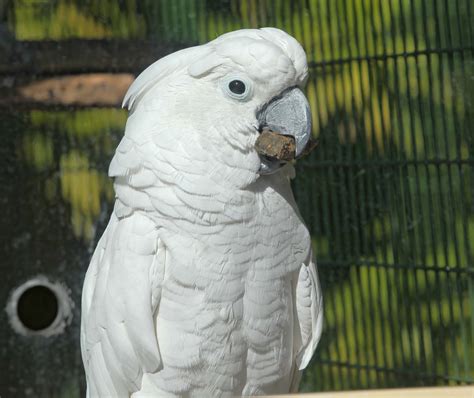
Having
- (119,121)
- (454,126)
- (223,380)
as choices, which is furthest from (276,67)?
(119,121)

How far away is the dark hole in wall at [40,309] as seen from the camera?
2.93m

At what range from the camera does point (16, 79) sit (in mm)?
2838

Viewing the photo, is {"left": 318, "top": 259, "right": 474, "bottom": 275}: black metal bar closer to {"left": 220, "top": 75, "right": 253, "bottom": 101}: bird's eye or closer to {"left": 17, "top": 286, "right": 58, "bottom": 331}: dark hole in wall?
{"left": 17, "top": 286, "right": 58, "bottom": 331}: dark hole in wall

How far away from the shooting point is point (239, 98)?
159cm

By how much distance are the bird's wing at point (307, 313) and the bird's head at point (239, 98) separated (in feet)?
1.02

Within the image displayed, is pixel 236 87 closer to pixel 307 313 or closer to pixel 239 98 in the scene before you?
pixel 239 98

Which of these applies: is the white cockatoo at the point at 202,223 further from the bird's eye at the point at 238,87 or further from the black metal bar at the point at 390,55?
the black metal bar at the point at 390,55

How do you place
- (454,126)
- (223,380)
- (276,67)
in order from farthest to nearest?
1. (454,126)
2. (223,380)
3. (276,67)

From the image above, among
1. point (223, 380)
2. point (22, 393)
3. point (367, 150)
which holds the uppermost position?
point (367, 150)

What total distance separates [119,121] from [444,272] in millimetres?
1333

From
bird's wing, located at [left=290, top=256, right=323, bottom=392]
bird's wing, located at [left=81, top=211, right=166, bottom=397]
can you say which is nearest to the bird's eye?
bird's wing, located at [left=81, top=211, right=166, bottom=397]

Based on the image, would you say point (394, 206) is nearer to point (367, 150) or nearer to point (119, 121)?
point (367, 150)

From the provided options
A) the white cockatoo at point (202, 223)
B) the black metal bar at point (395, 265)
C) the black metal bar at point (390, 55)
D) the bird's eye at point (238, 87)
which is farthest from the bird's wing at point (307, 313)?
the black metal bar at point (390, 55)

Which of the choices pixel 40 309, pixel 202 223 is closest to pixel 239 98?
pixel 202 223
